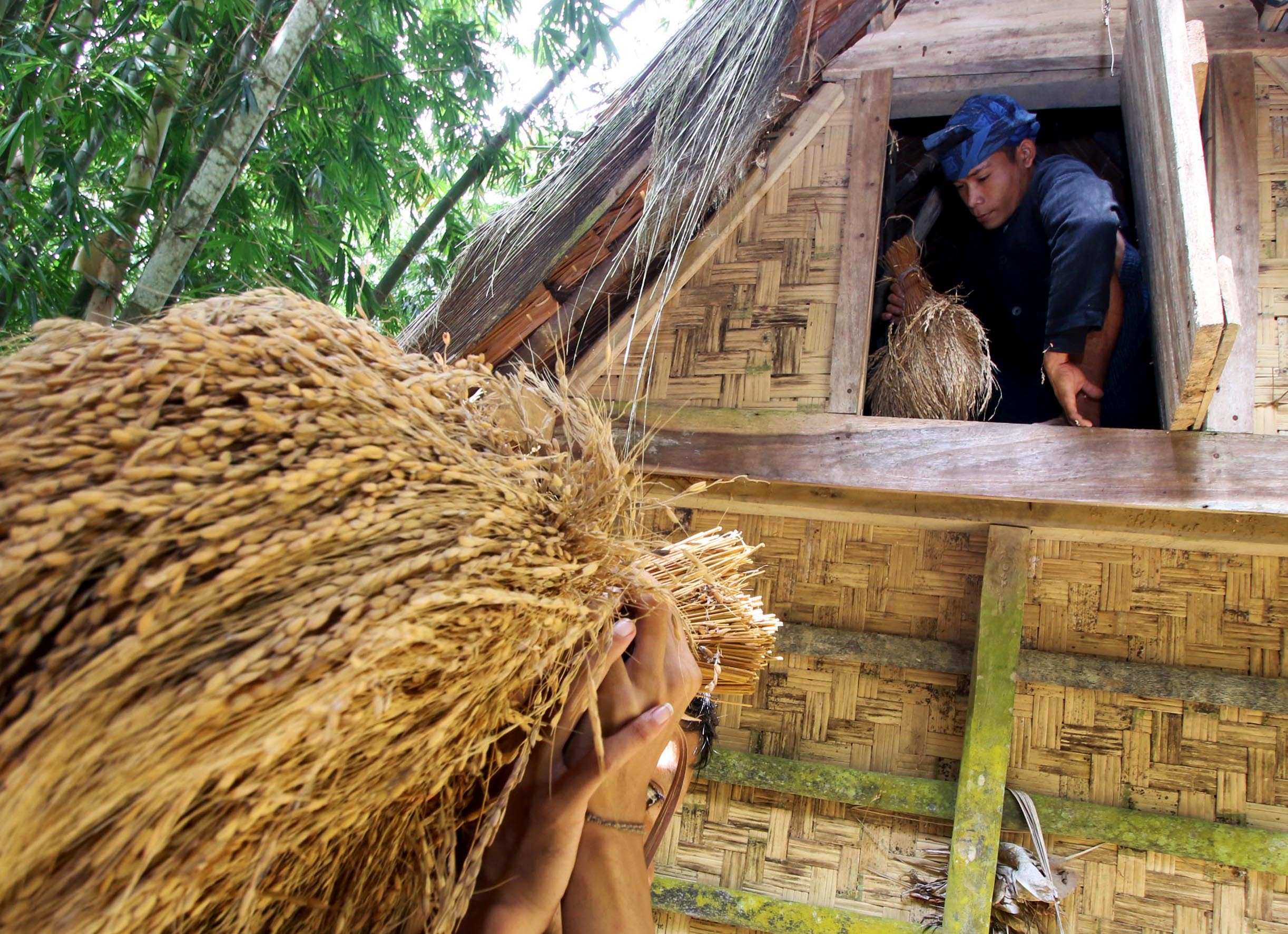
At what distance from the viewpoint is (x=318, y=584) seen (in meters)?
0.66

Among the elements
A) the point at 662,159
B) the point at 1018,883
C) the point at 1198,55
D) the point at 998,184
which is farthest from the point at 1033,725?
the point at 662,159

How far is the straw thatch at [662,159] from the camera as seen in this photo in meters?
1.89

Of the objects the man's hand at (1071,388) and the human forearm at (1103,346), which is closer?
the man's hand at (1071,388)

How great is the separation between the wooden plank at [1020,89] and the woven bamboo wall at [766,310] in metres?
0.33

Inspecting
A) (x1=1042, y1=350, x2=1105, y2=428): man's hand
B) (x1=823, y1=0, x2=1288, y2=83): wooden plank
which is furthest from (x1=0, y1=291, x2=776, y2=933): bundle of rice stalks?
(x1=823, y1=0, x2=1288, y2=83): wooden plank

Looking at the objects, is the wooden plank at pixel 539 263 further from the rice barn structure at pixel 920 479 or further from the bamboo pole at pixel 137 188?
the bamboo pole at pixel 137 188

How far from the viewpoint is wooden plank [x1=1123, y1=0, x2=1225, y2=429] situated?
4.98 feet

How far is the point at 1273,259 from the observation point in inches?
72.2

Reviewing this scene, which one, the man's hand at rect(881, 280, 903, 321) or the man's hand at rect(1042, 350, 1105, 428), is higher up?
the man's hand at rect(881, 280, 903, 321)

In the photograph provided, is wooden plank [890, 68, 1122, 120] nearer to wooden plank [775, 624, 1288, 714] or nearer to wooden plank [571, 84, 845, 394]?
wooden plank [571, 84, 845, 394]

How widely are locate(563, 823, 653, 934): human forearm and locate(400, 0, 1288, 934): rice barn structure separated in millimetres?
951

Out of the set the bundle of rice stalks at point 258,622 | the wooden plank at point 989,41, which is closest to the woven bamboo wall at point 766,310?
the wooden plank at point 989,41

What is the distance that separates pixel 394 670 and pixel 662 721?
17.3 inches

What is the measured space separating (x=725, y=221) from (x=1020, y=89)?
0.92 meters
